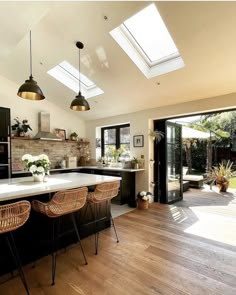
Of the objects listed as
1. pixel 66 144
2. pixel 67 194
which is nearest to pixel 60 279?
pixel 67 194

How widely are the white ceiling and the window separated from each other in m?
1.16

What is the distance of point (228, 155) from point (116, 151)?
4.86 meters

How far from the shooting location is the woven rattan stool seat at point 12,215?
1593mm

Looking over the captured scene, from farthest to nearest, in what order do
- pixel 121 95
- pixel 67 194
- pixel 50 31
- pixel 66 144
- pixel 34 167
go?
pixel 66 144, pixel 121 95, pixel 50 31, pixel 34 167, pixel 67 194

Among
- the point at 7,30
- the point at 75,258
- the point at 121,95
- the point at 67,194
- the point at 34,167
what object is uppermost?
the point at 7,30

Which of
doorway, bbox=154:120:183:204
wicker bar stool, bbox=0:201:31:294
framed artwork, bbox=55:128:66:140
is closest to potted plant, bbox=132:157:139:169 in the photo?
doorway, bbox=154:120:183:204

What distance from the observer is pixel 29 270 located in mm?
2092

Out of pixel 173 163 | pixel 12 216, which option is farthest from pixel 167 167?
pixel 12 216

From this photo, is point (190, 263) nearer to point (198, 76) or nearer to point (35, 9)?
point (198, 76)

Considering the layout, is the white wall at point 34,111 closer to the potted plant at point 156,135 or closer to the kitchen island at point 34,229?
the potted plant at point 156,135

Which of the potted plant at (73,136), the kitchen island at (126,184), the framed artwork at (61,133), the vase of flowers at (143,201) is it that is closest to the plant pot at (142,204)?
the vase of flowers at (143,201)

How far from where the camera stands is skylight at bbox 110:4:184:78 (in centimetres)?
282

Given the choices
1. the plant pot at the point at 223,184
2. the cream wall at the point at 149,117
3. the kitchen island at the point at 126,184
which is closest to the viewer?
the cream wall at the point at 149,117

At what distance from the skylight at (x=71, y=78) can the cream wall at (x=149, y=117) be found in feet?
3.59
